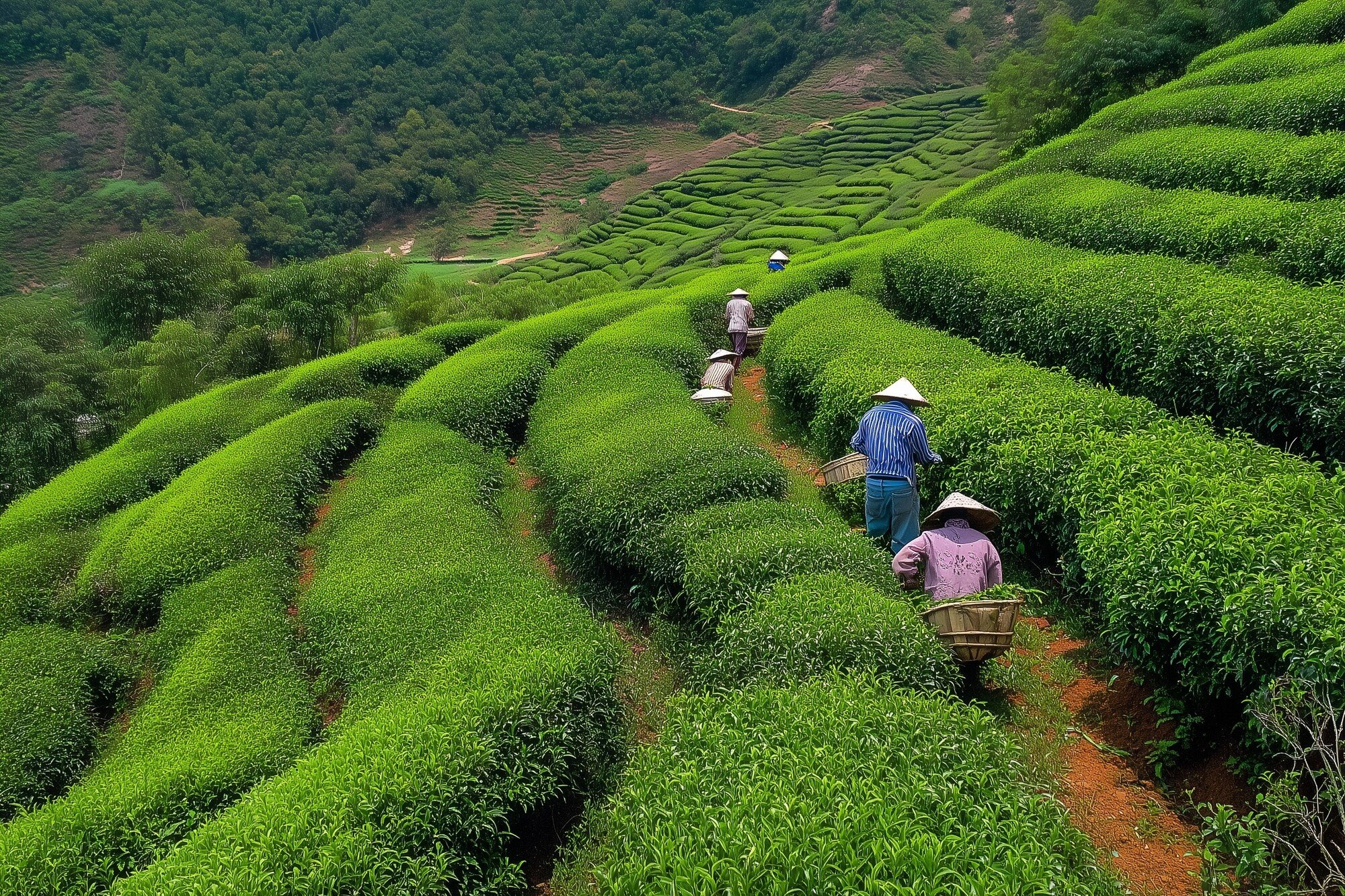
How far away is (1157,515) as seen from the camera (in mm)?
5395

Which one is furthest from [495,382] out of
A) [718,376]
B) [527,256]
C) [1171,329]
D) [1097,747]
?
[527,256]

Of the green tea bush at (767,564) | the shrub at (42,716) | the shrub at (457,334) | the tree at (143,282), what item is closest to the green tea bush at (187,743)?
the shrub at (42,716)

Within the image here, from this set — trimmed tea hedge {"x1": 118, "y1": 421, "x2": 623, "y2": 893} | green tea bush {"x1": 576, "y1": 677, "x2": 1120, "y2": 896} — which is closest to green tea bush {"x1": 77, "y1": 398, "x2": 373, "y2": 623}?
trimmed tea hedge {"x1": 118, "y1": 421, "x2": 623, "y2": 893}

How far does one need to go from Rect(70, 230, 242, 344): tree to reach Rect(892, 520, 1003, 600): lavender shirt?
114 feet

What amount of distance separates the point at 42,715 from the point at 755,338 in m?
14.0

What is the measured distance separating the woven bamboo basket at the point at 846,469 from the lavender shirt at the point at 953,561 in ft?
6.97

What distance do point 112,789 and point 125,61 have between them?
109m

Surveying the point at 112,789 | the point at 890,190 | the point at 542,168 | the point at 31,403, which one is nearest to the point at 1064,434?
the point at 112,789

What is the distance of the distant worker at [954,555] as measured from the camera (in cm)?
622

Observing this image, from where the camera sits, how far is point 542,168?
87.0 m

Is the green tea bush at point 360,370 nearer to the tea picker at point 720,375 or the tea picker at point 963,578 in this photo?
the tea picker at point 720,375

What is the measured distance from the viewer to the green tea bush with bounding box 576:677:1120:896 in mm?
3217

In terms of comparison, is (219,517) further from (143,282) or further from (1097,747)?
(143,282)

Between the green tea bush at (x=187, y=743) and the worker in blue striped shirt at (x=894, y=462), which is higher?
the worker in blue striped shirt at (x=894, y=462)
